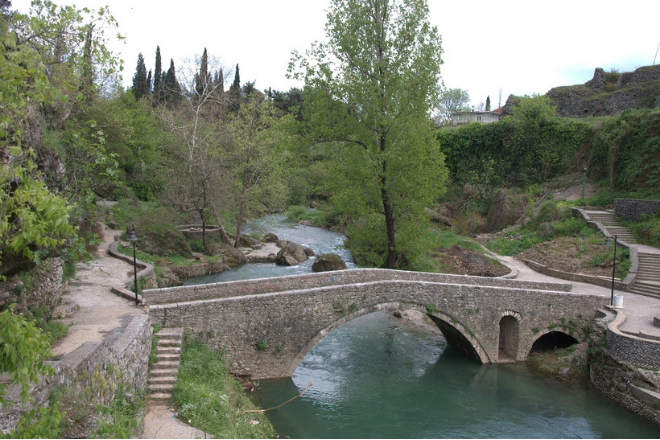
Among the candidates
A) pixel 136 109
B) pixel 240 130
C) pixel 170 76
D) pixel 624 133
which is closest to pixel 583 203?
pixel 624 133

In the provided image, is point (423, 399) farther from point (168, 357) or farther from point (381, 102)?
point (381, 102)

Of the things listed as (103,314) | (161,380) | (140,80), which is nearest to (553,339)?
(161,380)

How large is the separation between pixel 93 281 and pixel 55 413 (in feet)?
38.3

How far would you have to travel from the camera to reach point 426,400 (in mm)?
14234

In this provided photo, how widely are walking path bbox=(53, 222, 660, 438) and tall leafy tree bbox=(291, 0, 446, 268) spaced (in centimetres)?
691

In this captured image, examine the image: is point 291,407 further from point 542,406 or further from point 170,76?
point 170,76

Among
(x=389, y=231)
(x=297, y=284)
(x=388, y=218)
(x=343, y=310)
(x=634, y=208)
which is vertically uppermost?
(x=634, y=208)

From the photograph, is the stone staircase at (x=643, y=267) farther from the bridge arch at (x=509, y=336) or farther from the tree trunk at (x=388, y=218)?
the tree trunk at (x=388, y=218)

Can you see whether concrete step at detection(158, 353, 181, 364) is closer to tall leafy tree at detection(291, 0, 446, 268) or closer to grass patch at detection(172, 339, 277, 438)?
grass patch at detection(172, 339, 277, 438)

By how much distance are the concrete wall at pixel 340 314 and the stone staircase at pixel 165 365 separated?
1.76 feet

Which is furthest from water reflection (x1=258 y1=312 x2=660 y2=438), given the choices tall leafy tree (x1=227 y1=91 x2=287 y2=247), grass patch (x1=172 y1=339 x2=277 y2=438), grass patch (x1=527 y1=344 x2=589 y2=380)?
tall leafy tree (x1=227 y1=91 x2=287 y2=247)

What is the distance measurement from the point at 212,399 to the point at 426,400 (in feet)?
22.4

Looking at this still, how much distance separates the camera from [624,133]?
27031mm

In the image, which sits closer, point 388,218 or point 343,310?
point 343,310
